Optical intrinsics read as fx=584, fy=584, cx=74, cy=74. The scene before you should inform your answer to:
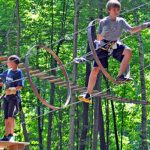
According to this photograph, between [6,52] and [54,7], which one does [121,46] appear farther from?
[54,7]

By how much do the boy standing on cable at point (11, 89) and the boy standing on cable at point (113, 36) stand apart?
3.56 feet

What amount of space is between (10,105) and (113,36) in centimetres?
216

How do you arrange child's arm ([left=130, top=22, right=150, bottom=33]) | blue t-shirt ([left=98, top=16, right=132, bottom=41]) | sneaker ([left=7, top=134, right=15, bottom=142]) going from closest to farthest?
1. child's arm ([left=130, top=22, right=150, bottom=33])
2. blue t-shirt ([left=98, top=16, right=132, bottom=41])
3. sneaker ([left=7, top=134, right=15, bottom=142])

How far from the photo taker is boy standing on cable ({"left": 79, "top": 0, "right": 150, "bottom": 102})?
873 centimetres

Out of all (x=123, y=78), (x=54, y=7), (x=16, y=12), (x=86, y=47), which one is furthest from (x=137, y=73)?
(x=123, y=78)

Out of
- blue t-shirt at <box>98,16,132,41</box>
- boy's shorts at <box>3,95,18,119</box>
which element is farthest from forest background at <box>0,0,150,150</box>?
blue t-shirt at <box>98,16,132,41</box>

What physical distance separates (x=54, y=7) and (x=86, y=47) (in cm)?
255

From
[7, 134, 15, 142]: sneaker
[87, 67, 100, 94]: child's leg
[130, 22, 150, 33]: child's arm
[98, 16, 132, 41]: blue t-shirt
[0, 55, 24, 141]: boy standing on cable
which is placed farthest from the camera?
[7, 134, 15, 142]: sneaker

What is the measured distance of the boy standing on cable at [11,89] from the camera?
9.41m

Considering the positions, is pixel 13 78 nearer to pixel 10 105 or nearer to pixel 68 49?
pixel 10 105

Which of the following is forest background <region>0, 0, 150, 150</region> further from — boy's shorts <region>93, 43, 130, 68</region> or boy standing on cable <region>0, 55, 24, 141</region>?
boy's shorts <region>93, 43, 130, 68</region>

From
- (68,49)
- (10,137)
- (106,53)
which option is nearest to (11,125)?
(10,137)

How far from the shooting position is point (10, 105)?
384 inches

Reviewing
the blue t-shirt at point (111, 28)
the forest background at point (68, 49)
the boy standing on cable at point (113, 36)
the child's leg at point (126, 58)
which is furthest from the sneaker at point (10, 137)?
the forest background at point (68, 49)
